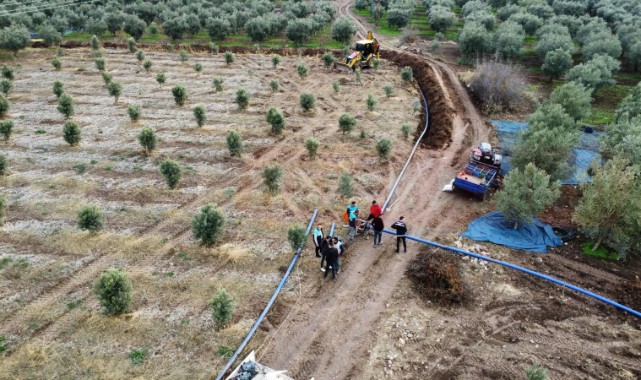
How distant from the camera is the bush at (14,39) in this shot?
40.9m

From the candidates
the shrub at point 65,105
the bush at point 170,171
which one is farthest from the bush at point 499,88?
the shrub at point 65,105

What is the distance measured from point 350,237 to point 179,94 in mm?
19382

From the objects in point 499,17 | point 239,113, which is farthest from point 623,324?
point 499,17

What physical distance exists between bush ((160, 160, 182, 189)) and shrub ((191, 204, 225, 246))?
463 cm

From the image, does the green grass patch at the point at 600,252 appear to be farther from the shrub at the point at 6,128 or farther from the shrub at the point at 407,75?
the shrub at the point at 6,128

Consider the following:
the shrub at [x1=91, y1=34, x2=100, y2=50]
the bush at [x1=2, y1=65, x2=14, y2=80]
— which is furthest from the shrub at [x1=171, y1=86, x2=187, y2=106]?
the shrub at [x1=91, y1=34, x2=100, y2=50]

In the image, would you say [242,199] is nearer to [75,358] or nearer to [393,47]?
[75,358]

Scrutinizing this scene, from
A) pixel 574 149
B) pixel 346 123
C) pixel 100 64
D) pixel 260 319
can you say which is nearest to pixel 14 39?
pixel 100 64

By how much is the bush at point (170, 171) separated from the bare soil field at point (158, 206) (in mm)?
651

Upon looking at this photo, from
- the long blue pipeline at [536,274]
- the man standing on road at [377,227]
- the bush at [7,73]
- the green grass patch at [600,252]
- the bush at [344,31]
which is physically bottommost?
the long blue pipeline at [536,274]

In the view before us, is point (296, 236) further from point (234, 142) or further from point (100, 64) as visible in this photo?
point (100, 64)

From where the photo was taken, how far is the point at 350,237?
16047mm

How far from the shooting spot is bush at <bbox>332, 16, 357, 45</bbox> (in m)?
47.8

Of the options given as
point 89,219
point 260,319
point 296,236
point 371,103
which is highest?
point 371,103
